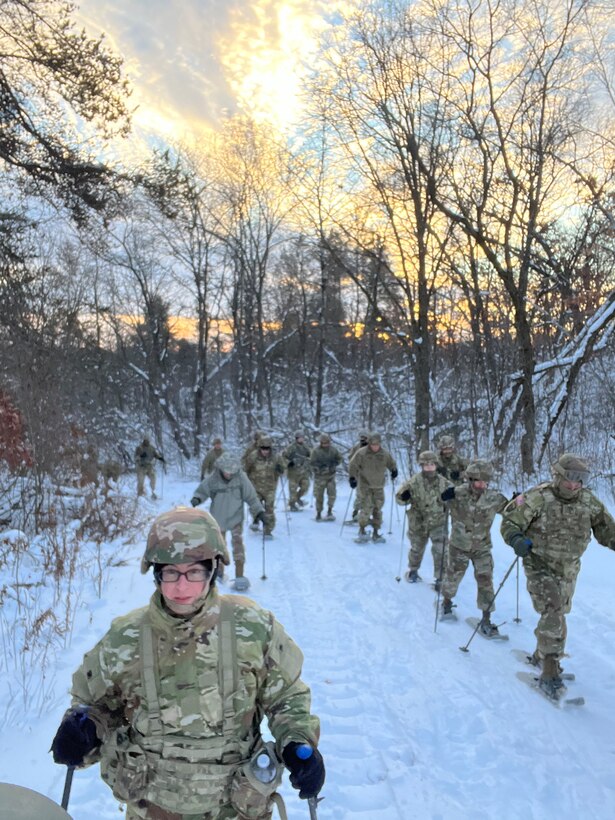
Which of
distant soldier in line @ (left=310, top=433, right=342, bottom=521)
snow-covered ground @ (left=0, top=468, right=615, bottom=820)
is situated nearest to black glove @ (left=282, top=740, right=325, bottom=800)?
snow-covered ground @ (left=0, top=468, right=615, bottom=820)

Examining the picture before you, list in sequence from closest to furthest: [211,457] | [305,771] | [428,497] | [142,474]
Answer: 1. [305,771]
2. [428,497]
3. [211,457]
4. [142,474]

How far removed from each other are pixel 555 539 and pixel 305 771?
3.91 m

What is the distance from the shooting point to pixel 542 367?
40.2 ft

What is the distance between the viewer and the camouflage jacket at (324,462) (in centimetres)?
1326

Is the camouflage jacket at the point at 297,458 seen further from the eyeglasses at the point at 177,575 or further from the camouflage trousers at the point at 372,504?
the eyeglasses at the point at 177,575

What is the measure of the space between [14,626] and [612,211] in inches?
508

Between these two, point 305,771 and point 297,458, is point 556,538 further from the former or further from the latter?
point 297,458

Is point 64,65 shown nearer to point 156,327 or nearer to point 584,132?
point 584,132

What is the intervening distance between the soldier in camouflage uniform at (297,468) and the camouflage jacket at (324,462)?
1.09 meters

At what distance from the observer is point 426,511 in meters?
8.23

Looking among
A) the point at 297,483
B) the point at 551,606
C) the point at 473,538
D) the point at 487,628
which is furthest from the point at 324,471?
the point at 551,606

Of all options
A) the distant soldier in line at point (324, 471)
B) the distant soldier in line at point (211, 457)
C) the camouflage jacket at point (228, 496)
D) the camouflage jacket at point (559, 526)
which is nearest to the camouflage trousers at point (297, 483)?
the distant soldier in line at point (324, 471)

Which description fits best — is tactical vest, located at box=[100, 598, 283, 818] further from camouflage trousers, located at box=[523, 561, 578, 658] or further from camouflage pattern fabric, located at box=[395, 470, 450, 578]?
camouflage pattern fabric, located at box=[395, 470, 450, 578]

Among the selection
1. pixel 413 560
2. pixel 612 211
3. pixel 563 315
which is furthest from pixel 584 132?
pixel 413 560
